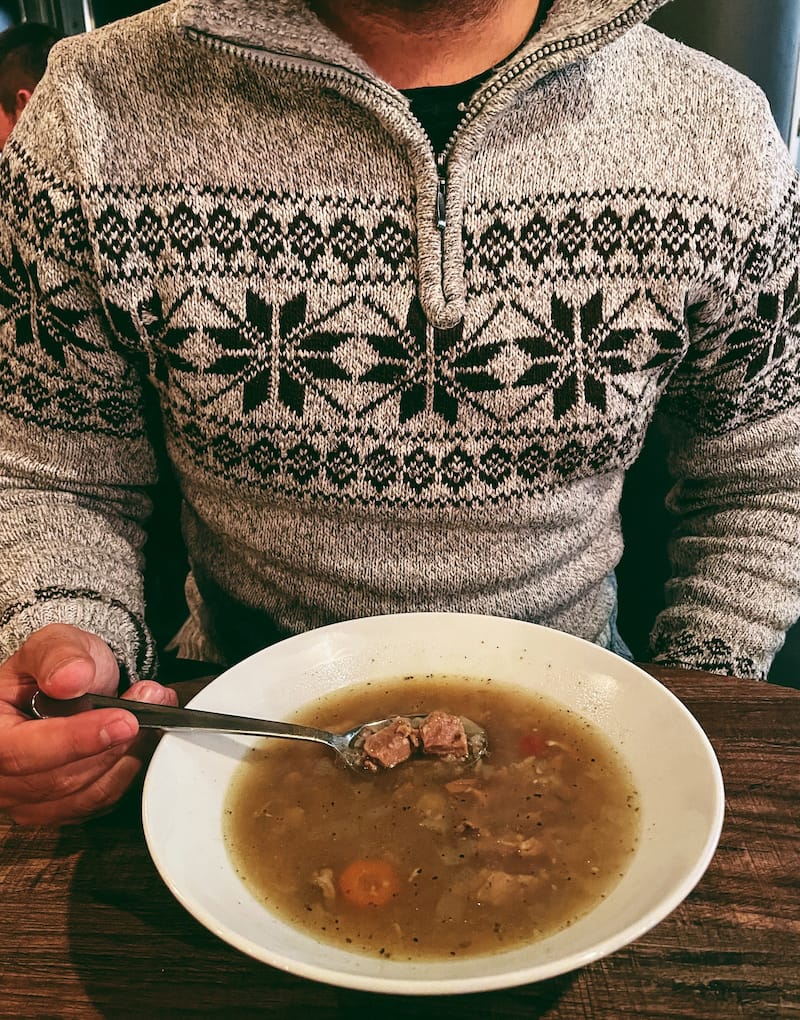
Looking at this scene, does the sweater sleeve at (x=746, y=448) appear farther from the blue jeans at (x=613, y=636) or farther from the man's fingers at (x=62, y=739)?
the man's fingers at (x=62, y=739)

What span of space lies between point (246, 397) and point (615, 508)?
655 mm

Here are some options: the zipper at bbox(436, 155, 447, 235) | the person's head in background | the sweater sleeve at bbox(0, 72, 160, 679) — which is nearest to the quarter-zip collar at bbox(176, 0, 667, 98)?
the zipper at bbox(436, 155, 447, 235)

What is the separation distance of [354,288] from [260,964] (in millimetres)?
780

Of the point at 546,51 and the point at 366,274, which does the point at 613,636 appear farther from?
the point at 546,51

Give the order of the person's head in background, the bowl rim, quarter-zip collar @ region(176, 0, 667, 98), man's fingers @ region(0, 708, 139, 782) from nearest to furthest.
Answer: the bowl rim < man's fingers @ region(0, 708, 139, 782) < quarter-zip collar @ region(176, 0, 667, 98) < the person's head in background

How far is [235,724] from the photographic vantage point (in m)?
0.88

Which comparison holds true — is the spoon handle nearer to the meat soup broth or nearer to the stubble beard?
the meat soup broth

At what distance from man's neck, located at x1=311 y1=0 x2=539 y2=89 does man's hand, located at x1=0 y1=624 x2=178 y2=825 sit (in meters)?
0.87

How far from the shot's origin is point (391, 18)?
1118mm

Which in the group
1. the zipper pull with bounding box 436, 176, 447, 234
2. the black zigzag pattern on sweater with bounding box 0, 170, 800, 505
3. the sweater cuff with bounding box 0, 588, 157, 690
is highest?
the zipper pull with bounding box 436, 176, 447, 234

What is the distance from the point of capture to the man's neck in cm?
112

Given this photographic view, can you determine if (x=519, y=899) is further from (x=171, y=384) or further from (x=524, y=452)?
(x=171, y=384)

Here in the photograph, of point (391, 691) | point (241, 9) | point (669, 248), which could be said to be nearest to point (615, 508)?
point (669, 248)

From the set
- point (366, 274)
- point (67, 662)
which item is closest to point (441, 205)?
point (366, 274)
